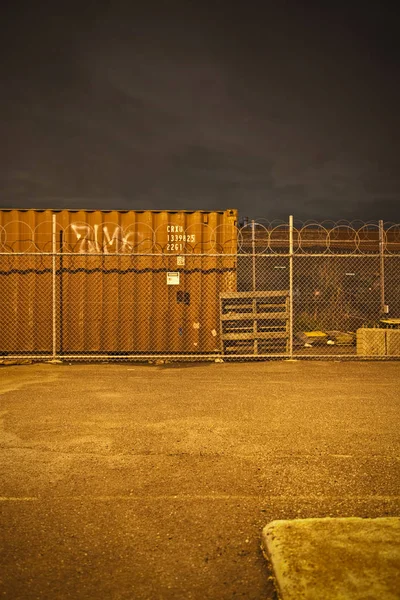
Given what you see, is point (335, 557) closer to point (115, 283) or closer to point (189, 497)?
point (189, 497)

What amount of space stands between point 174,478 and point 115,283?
7.16 meters

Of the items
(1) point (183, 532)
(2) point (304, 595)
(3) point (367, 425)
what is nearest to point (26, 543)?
(1) point (183, 532)

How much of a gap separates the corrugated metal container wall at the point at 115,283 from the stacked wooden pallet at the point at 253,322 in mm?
254

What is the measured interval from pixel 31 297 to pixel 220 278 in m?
4.17

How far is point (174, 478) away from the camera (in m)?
3.99

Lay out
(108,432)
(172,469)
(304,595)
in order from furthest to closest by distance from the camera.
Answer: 1. (108,432)
2. (172,469)
3. (304,595)

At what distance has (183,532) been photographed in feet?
10.3

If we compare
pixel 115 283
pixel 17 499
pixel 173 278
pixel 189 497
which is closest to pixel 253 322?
pixel 173 278

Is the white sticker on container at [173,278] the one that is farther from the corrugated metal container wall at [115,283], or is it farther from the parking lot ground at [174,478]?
the parking lot ground at [174,478]

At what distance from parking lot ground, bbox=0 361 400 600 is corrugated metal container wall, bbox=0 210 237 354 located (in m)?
3.16

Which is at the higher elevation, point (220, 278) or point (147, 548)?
point (220, 278)

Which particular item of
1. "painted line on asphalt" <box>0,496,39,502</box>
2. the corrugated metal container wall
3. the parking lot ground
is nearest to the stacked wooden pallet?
the corrugated metal container wall

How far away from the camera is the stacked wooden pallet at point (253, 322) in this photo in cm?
1067

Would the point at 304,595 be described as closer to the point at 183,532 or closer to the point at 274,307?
the point at 183,532
